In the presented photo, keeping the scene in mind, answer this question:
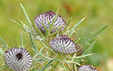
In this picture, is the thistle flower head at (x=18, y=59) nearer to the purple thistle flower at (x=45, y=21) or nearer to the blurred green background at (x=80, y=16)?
the purple thistle flower at (x=45, y=21)

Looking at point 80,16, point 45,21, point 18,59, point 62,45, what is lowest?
point 18,59

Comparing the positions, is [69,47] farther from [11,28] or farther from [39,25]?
[11,28]

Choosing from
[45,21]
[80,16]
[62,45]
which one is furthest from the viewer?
[80,16]

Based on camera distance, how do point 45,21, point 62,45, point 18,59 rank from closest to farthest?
point 18,59 < point 62,45 < point 45,21

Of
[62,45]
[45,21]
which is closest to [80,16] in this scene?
[45,21]

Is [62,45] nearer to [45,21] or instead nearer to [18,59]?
[45,21]

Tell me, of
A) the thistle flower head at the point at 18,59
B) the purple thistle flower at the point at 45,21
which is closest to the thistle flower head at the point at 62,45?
the purple thistle flower at the point at 45,21

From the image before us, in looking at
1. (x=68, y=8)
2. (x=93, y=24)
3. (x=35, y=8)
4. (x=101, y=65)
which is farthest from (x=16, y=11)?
(x=101, y=65)
